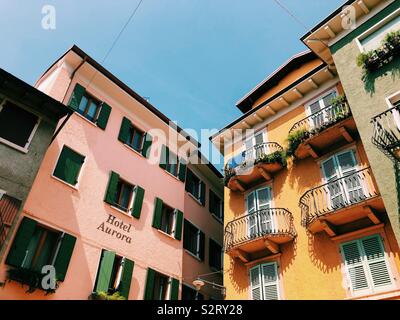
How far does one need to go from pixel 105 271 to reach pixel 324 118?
33.2 feet

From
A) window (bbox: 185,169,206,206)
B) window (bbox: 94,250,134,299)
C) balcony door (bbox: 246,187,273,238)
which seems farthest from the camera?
window (bbox: 185,169,206,206)

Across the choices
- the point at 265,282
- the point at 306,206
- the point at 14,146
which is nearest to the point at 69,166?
the point at 14,146

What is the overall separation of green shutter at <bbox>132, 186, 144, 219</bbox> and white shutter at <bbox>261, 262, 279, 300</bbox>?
18.3 feet

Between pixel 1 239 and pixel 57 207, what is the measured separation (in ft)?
8.36

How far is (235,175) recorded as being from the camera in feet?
47.7

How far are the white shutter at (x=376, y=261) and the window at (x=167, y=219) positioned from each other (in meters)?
8.43

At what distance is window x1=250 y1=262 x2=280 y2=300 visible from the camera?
11.4 meters

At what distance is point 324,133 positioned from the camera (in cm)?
1205

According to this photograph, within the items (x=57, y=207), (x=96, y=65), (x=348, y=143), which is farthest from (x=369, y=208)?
(x=96, y=65)

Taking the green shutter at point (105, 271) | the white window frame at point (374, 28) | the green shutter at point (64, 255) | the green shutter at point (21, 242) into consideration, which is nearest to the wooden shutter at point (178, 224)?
the green shutter at point (105, 271)

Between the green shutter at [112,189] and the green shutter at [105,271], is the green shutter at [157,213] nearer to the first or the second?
the green shutter at [112,189]

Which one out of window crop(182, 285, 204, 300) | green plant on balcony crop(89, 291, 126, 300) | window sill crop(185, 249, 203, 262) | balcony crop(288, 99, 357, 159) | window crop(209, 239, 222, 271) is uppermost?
balcony crop(288, 99, 357, 159)

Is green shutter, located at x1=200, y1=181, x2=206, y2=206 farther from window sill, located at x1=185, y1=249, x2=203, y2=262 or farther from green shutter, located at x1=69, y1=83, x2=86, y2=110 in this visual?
green shutter, located at x1=69, y1=83, x2=86, y2=110

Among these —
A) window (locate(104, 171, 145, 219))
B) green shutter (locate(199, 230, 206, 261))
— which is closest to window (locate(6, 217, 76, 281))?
window (locate(104, 171, 145, 219))
